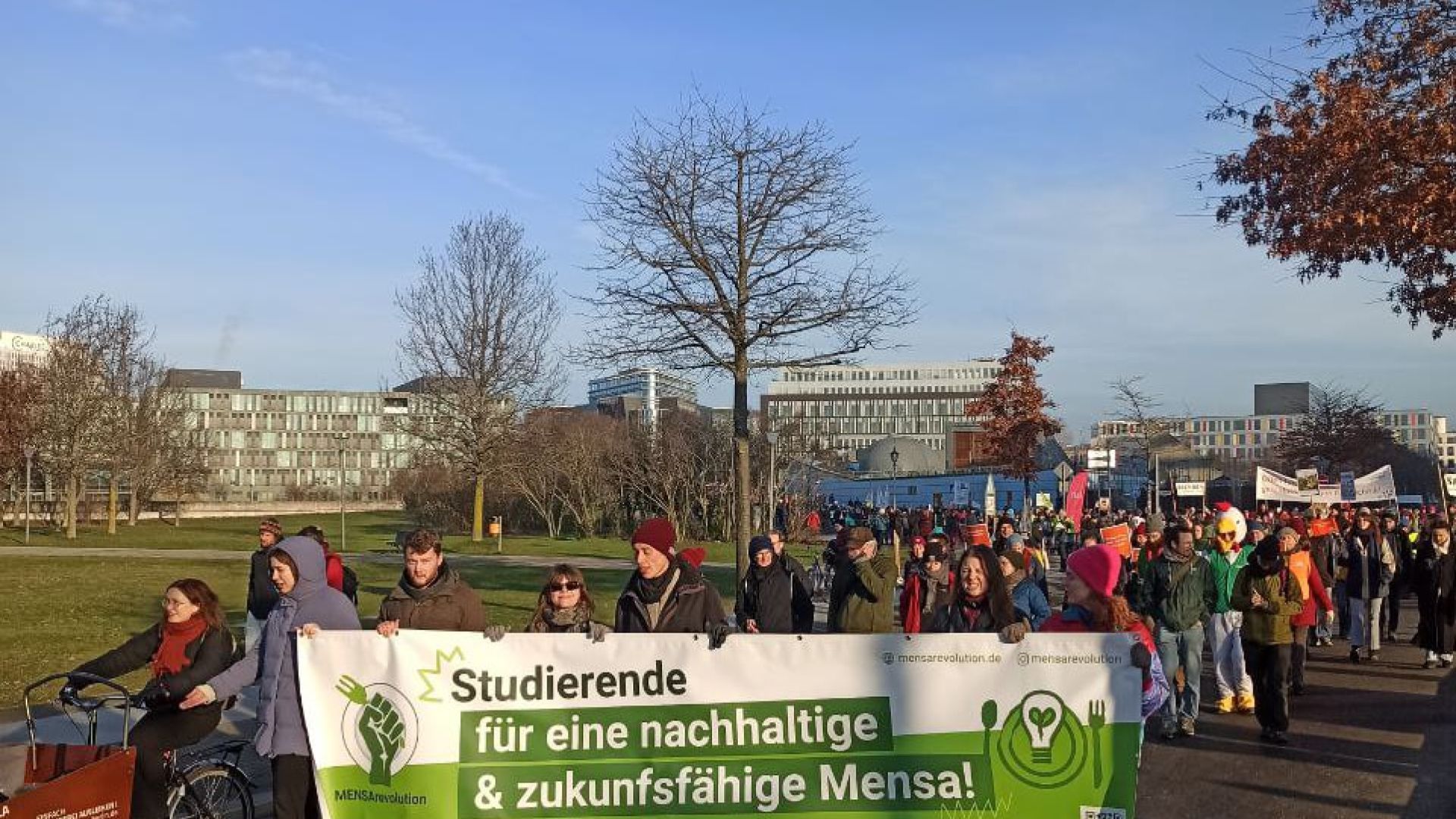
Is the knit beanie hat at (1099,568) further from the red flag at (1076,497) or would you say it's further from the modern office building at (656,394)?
the red flag at (1076,497)

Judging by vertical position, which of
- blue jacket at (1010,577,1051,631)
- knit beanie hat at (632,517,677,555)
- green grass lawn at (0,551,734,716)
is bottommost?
green grass lawn at (0,551,734,716)

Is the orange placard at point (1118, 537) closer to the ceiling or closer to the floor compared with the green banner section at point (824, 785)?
closer to the ceiling

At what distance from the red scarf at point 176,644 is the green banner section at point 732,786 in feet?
5.51

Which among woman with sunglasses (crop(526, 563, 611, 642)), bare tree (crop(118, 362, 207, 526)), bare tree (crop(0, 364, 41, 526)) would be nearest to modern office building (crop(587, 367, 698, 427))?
woman with sunglasses (crop(526, 563, 611, 642))

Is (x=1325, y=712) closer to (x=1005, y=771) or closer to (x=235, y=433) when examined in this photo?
(x=1005, y=771)

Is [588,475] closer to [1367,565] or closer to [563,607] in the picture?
[1367,565]

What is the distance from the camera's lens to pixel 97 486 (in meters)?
79.0

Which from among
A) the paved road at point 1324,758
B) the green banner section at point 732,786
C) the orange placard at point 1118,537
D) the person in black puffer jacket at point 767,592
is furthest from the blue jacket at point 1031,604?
the orange placard at point 1118,537

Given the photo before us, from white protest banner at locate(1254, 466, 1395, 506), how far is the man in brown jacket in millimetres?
25881

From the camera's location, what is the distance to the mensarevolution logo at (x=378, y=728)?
6.47m

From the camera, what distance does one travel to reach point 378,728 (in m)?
6.54

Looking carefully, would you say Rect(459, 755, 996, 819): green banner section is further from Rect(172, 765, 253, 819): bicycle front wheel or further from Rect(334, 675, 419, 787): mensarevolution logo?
Rect(172, 765, 253, 819): bicycle front wheel

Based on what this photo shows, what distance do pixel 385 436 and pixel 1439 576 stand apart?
14931cm

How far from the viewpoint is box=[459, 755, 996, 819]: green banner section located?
6293 millimetres
